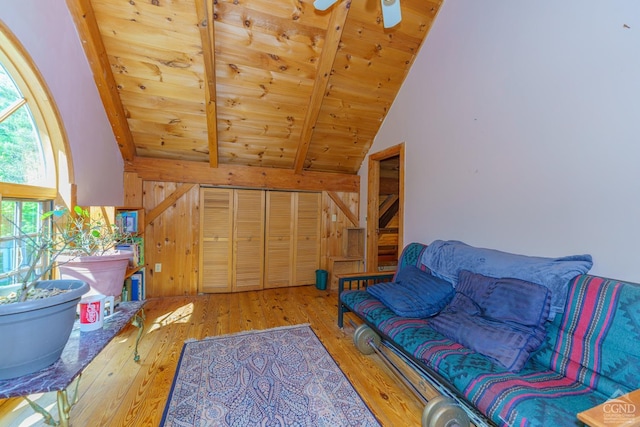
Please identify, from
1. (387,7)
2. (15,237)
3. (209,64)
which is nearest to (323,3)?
(387,7)

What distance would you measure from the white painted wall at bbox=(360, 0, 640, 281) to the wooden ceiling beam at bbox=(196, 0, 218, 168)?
2203 mm

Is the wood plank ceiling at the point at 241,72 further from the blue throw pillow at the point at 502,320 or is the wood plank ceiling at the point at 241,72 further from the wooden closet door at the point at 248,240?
the blue throw pillow at the point at 502,320

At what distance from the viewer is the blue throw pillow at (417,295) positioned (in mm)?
2053

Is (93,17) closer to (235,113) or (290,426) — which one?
(235,113)

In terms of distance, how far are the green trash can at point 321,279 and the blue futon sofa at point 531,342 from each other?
79.0 inches

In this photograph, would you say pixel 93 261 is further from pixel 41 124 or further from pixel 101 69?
pixel 101 69

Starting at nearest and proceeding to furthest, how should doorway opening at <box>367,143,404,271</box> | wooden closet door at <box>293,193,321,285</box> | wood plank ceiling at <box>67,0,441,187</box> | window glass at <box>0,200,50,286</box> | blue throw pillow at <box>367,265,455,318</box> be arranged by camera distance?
1. window glass at <box>0,200,50,286</box>
2. blue throw pillow at <box>367,265,455,318</box>
3. wood plank ceiling at <box>67,0,441,187</box>
4. doorway opening at <box>367,143,404,271</box>
5. wooden closet door at <box>293,193,321,285</box>

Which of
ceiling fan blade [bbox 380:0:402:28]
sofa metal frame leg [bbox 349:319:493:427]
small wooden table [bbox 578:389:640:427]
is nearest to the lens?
small wooden table [bbox 578:389:640:427]

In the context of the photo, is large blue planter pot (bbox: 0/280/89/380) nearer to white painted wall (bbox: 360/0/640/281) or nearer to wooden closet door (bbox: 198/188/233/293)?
wooden closet door (bbox: 198/188/233/293)

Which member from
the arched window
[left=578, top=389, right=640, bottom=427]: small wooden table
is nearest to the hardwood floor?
the arched window

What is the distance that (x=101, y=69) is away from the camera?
7.97ft

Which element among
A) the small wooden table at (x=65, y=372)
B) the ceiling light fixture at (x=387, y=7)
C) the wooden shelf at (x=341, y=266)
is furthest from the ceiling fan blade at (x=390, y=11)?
the wooden shelf at (x=341, y=266)

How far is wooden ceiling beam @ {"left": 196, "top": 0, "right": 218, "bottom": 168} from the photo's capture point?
2.15m

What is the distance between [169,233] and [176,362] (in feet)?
6.41
